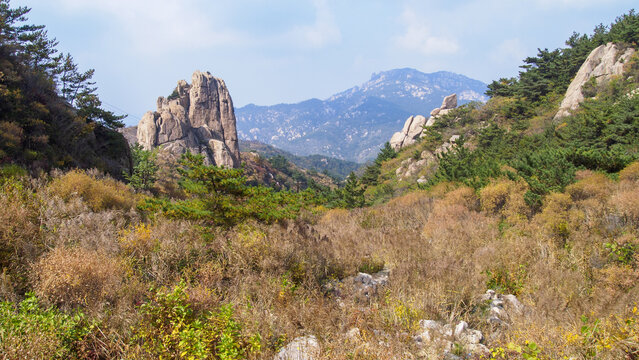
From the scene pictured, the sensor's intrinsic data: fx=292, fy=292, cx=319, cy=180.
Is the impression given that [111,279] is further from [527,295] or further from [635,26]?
[635,26]

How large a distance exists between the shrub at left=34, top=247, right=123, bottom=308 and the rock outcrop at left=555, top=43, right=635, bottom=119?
30844 millimetres

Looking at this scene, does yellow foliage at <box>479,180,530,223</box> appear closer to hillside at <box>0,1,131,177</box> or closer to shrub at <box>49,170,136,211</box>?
shrub at <box>49,170,136,211</box>

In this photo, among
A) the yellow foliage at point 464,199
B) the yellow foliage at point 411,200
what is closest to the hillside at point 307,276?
the yellow foliage at point 464,199

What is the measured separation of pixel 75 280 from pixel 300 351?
2727 mm

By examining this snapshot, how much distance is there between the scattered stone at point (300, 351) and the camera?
2735 mm

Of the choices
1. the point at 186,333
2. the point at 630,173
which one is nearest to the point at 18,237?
the point at 186,333

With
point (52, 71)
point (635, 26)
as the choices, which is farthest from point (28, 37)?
point (635, 26)

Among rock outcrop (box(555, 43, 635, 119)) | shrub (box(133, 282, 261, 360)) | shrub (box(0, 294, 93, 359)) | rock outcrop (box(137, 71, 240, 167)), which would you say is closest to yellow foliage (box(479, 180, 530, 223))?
shrub (box(133, 282, 261, 360))

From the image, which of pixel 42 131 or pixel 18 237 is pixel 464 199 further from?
pixel 42 131

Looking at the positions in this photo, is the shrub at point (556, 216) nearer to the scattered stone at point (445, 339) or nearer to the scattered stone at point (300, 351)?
the scattered stone at point (445, 339)

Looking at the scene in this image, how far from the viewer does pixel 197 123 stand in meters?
69.6

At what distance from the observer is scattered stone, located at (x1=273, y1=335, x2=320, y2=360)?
8.97 feet

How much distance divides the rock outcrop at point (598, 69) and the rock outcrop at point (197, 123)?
169 feet

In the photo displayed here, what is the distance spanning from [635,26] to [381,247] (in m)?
36.3
